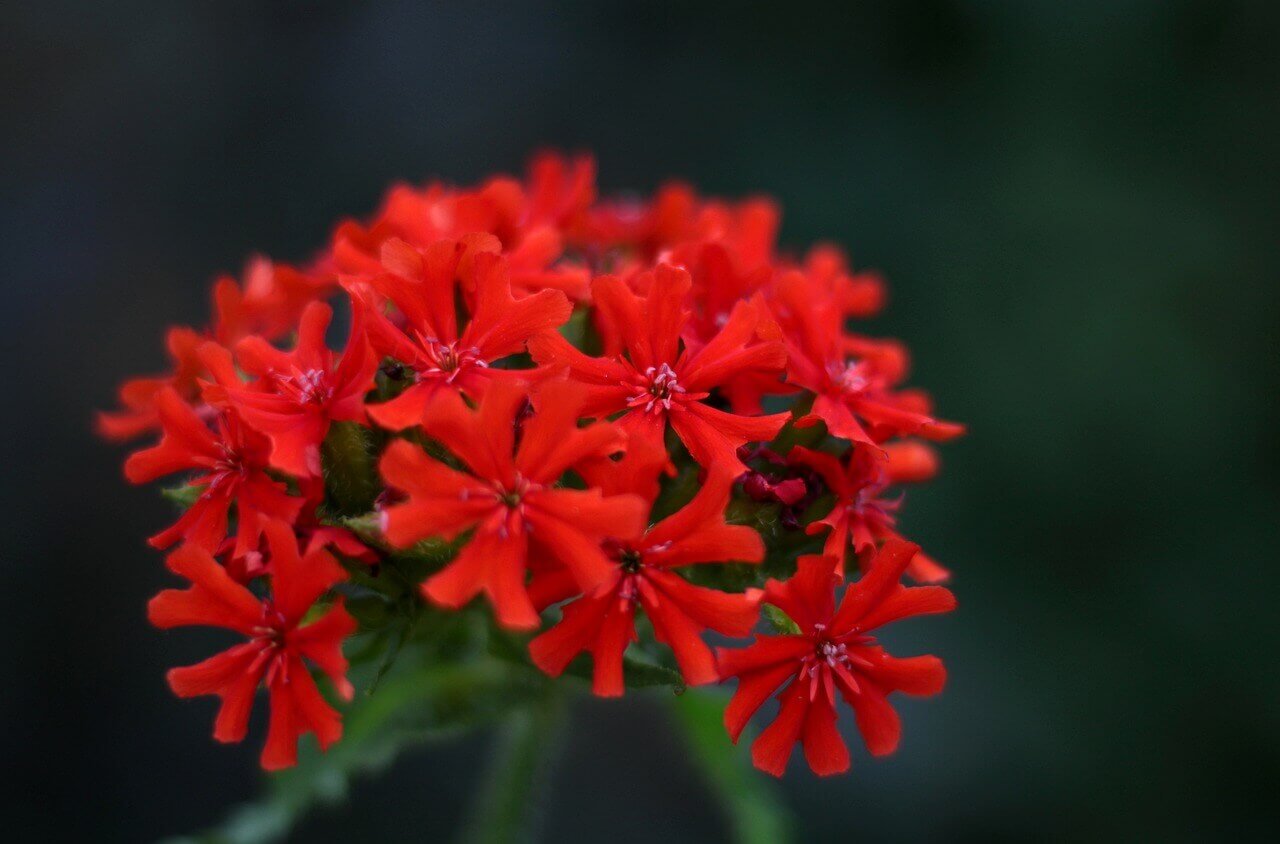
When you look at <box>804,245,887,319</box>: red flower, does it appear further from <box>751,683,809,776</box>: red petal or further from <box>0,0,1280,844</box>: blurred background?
<box>0,0,1280,844</box>: blurred background

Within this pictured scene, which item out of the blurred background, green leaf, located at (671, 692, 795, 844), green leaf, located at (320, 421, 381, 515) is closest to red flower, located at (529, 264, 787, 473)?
green leaf, located at (320, 421, 381, 515)

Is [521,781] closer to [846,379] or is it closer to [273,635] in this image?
[273,635]

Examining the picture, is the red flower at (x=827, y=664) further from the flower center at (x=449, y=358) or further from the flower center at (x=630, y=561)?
the flower center at (x=449, y=358)

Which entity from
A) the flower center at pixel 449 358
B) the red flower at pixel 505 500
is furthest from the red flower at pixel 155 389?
the red flower at pixel 505 500

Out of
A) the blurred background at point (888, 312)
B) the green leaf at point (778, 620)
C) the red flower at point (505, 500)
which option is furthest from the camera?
the blurred background at point (888, 312)

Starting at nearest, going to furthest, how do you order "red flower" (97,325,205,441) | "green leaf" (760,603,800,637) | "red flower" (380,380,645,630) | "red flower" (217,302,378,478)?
"red flower" (380,380,645,630) → "red flower" (217,302,378,478) → "green leaf" (760,603,800,637) → "red flower" (97,325,205,441)

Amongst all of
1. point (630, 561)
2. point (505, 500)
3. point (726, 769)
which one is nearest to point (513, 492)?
point (505, 500)
